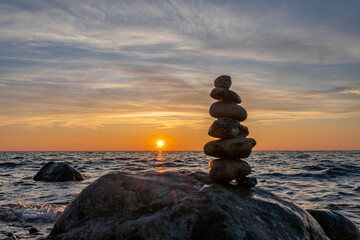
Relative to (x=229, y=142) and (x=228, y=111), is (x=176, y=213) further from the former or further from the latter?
(x=228, y=111)

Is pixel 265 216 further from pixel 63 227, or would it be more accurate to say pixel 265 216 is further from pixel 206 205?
pixel 63 227

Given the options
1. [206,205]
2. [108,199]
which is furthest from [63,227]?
[206,205]

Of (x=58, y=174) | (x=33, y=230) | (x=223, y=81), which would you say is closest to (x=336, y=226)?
(x=223, y=81)

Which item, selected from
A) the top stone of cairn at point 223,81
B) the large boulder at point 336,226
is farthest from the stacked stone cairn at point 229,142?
the large boulder at point 336,226

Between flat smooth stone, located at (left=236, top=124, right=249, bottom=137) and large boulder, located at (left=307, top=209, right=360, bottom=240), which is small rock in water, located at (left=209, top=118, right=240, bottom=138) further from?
large boulder, located at (left=307, top=209, right=360, bottom=240)

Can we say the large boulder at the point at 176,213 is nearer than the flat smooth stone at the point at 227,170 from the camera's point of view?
Yes

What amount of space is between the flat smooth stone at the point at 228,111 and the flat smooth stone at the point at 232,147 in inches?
24.0

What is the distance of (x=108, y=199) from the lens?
5152mm

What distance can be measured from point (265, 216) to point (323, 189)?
1209 centimetres

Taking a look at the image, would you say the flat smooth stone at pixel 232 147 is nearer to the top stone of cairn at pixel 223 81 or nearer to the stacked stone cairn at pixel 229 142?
the stacked stone cairn at pixel 229 142

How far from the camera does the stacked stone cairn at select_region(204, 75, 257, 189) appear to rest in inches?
237

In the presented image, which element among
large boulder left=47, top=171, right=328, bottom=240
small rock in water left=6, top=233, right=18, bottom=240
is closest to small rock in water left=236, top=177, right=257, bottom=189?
large boulder left=47, top=171, right=328, bottom=240

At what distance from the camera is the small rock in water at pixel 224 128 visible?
609cm

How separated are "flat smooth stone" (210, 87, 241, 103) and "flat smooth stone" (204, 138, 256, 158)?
39.1 inches
